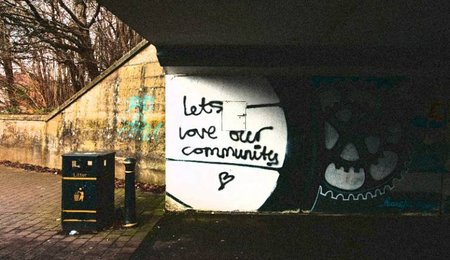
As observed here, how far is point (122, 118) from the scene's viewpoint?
27.6 feet

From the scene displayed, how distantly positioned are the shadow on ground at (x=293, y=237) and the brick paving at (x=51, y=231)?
0.95 feet

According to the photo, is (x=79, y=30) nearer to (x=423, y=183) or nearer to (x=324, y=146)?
(x=324, y=146)

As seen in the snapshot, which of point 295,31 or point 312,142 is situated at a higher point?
point 295,31

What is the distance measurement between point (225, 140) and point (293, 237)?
6.49 feet

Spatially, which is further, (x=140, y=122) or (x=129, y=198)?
(x=140, y=122)

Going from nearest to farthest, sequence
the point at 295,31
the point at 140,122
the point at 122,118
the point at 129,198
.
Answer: the point at 295,31 < the point at 129,198 < the point at 140,122 < the point at 122,118

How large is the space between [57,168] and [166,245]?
6.76m

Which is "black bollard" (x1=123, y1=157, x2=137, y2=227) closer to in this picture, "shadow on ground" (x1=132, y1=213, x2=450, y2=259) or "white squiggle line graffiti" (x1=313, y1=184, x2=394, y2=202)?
"shadow on ground" (x1=132, y1=213, x2=450, y2=259)

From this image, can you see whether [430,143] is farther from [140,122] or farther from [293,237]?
[140,122]

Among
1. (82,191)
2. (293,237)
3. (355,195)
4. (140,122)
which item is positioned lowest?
(293,237)

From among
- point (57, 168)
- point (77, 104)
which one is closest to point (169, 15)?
point (77, 104)

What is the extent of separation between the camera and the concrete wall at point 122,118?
8.03m

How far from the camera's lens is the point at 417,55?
17.1 ft

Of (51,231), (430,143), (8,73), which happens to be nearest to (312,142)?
(430,143)
